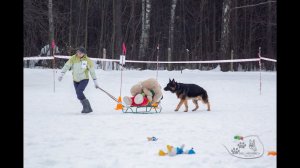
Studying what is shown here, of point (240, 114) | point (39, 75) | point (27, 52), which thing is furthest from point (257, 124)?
point (27, 52)

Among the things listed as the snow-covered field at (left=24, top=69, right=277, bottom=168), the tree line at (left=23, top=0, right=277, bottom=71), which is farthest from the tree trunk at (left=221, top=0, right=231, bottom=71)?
the snow-covered field at (left=24, top=69, right=277, bottom=168)

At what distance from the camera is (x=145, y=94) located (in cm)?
954

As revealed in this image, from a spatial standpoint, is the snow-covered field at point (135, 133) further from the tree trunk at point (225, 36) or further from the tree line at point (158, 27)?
the tree line at point (158, 27)

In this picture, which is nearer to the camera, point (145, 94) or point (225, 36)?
point (145, 94)

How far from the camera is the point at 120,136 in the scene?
6551mm

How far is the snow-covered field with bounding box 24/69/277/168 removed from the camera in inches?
195

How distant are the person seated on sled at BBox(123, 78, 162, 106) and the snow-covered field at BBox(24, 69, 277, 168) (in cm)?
40

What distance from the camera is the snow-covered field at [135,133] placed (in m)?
4.94

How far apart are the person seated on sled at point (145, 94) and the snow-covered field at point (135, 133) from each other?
0.40 metres

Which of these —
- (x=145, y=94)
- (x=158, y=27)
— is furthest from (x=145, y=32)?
(x=145, y=94)

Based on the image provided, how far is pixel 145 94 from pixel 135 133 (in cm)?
277

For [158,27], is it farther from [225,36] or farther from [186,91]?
[186,91]
